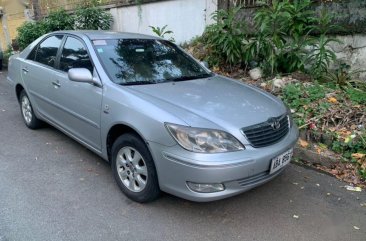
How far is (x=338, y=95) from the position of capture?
199 inches

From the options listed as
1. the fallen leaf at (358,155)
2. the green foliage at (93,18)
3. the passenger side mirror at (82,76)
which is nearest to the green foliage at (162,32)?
the green foliage at (93,18)

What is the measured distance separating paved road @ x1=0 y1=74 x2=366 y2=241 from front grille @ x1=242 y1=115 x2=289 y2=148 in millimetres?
681

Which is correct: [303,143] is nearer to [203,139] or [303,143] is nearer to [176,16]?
[203,139]

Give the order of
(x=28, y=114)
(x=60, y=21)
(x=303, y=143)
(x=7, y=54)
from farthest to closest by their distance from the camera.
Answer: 1. (x=7, y=54)
2. (x=60, y=21)
3. (x=28, y=114)
4. (x=303, y=143)

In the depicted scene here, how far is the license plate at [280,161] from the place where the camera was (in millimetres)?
3068

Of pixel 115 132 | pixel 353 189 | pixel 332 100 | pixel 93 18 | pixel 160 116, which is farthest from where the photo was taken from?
pixel 93 18

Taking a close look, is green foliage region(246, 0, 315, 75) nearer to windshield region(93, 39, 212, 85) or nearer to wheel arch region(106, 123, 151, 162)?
windshield region(93, 39, 212, 85)

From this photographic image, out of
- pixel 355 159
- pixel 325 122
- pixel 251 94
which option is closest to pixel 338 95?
pixel 325 122

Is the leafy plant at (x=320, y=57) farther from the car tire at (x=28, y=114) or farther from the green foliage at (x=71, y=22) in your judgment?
the green foliage at (x=71, y=22)

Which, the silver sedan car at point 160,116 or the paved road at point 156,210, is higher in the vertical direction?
the silver sedan car at point 160,116

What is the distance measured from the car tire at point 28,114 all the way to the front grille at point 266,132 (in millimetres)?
3512

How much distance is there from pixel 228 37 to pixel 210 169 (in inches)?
167

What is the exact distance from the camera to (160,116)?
2.94 meters

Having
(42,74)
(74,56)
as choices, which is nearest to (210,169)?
(74,56)
